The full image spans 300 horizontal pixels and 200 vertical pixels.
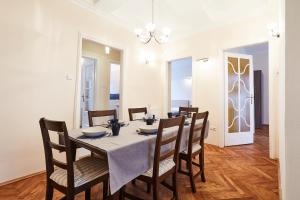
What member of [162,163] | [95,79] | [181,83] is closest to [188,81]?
[181,83]

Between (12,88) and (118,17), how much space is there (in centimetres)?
241

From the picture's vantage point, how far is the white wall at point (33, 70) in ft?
6.95

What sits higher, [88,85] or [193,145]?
[88,85]

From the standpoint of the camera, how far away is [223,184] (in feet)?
6.86

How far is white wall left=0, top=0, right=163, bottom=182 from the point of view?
83.4 inches

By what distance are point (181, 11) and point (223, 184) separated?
3.15 m

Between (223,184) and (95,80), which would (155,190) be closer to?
(223,184)

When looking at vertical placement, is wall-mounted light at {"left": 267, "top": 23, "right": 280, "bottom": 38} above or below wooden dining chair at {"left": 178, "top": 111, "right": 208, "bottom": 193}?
above

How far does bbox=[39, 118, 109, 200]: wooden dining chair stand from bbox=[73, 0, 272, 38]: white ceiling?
2570 millimetres

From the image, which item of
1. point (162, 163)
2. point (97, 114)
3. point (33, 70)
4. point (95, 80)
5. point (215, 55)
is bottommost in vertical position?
point (162, 163)

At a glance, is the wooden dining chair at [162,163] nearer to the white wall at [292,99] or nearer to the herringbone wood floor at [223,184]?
the herringbone wood floor at [223,184]

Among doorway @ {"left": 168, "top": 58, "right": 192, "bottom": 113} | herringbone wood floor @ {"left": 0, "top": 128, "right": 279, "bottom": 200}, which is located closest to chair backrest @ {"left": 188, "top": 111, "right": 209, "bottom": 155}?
herringbone wood floor @ {"left": 0, "top": 128, "right": 279, "bottom": 200}

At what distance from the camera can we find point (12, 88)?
2.16 m

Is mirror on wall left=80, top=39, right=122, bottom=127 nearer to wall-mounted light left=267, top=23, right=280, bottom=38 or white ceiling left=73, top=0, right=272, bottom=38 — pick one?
white ceiling left=73, top=0, right=272, bottom=38
